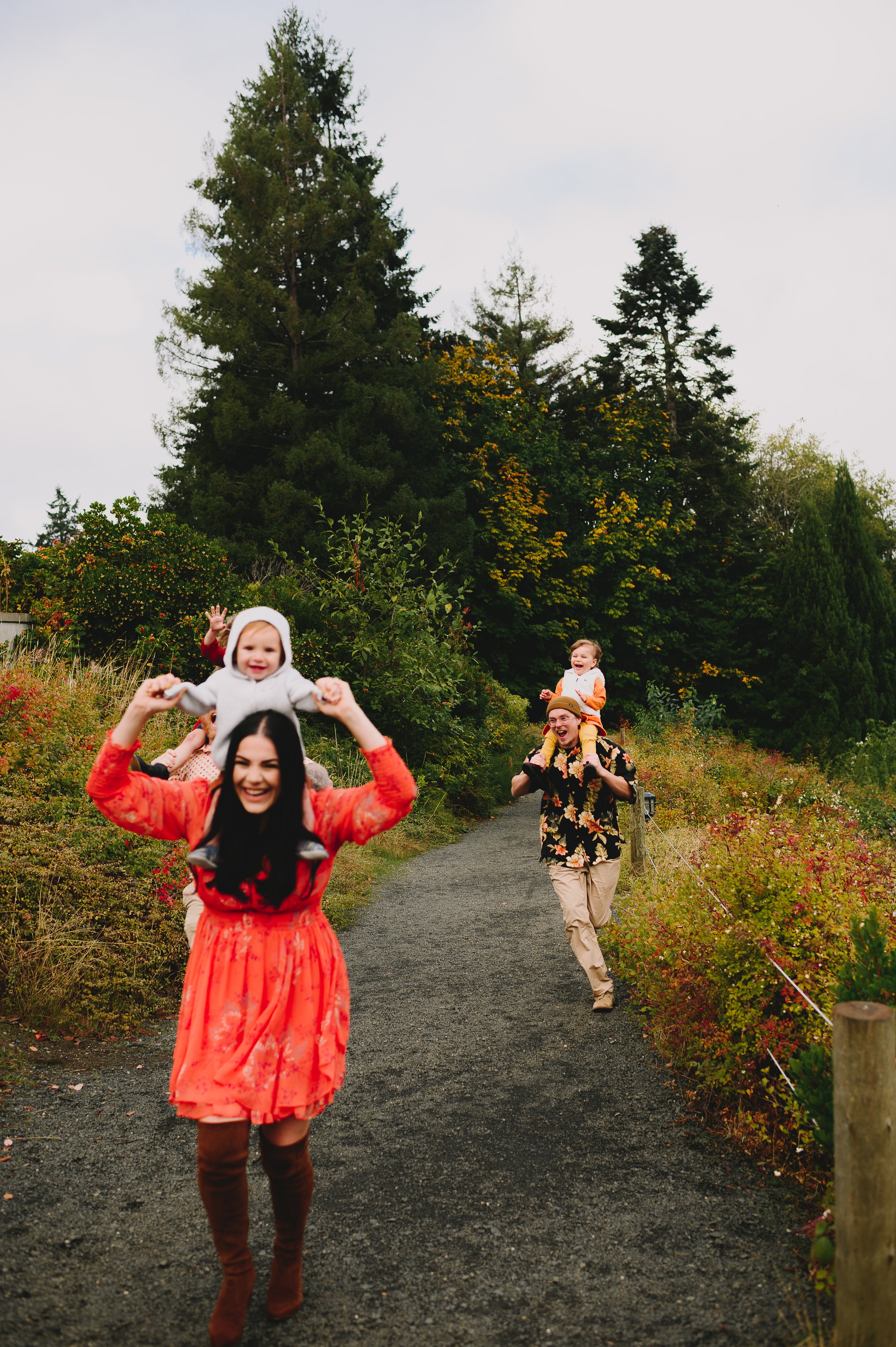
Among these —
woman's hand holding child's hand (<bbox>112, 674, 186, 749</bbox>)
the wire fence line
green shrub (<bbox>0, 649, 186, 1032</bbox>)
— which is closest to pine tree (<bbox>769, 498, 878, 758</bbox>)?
the wire fence line

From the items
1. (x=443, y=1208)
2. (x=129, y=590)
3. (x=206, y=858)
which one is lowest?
(x=443, y=1208)

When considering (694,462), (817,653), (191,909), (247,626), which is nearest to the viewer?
(247,626)

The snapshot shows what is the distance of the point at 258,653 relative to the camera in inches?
102

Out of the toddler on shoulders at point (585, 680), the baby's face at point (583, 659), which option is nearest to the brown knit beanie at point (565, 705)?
the toddler on shoulders at point (585, 680)

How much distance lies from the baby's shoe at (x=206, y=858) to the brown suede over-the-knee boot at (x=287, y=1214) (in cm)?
77

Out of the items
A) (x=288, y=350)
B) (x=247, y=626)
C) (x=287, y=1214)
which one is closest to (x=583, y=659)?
(x=247, y=626)

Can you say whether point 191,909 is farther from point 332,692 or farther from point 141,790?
point 332,692

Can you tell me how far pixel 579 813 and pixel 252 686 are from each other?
3220mm

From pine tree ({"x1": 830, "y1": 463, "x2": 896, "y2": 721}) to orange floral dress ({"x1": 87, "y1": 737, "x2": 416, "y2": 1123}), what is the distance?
948 inches

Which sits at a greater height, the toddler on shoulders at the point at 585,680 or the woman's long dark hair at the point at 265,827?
Answer: the toddler on shoulders at the point at 585,680

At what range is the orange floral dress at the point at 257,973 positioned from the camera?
245 centimetres

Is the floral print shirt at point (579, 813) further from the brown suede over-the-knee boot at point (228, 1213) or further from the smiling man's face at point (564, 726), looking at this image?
the brown suede over-the-knee boot at point (228, 1213)

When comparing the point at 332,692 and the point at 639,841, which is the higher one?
the point at 332,692

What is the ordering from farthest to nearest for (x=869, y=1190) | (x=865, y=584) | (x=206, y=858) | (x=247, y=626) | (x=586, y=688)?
(x=865, y=584)
(x=586, y=688)
(x=247, y=626)
(x=206, y=858)
(x=869, y=1190)
